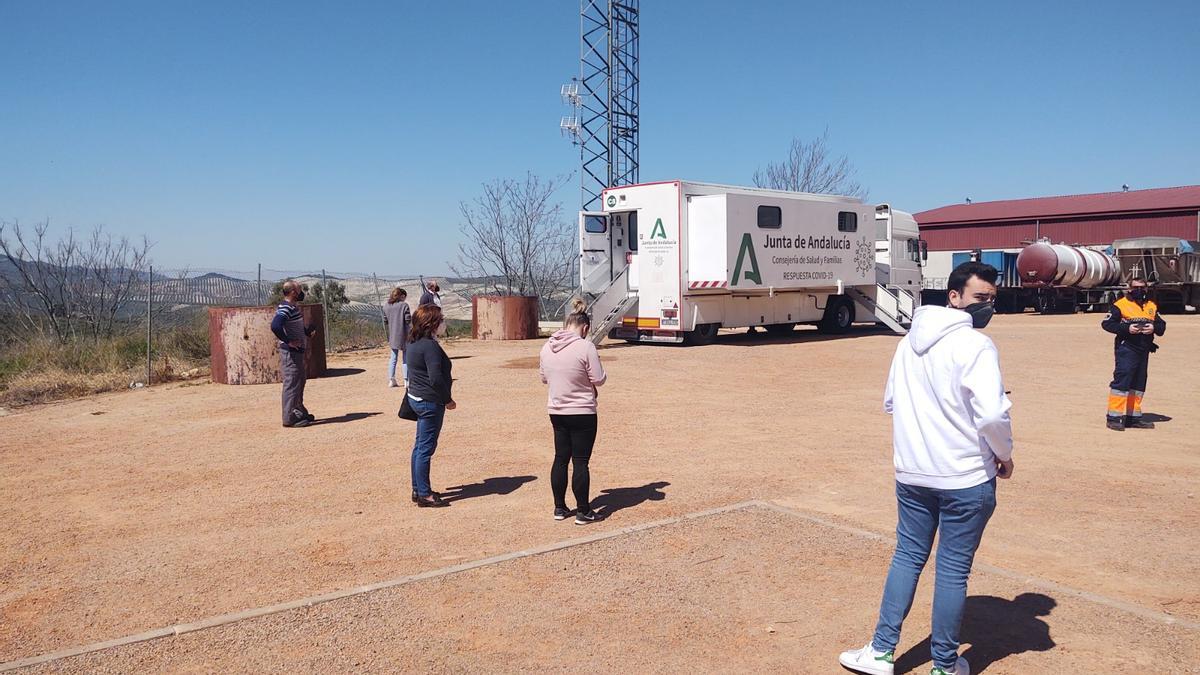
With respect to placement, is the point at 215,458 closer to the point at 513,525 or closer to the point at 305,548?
the point at 305,548

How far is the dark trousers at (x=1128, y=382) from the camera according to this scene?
31.7 ft

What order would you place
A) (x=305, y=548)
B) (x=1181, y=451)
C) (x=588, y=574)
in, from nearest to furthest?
(x=588, y=574)
(x=305, y=548)
(x=1181, y=451)

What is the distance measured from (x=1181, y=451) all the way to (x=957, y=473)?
6.41 m

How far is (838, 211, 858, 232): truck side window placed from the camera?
2178 cm

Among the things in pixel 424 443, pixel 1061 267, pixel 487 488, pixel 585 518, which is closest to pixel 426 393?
pixel 424 443

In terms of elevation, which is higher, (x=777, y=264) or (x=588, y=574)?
(x=777, y=264)

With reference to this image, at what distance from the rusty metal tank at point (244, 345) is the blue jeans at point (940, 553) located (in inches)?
452

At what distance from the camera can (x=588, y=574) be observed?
5277 millimetres

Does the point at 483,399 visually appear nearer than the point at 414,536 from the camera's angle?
No

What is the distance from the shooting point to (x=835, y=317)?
75.8 ft

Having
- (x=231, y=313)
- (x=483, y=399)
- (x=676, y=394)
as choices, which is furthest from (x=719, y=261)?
(x=231, y=313)

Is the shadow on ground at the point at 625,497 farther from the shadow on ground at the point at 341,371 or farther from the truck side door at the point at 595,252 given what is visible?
the truck side door at the point at 595,252

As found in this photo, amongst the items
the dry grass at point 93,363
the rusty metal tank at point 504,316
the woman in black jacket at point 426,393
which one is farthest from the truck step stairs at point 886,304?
the woman in black jacket at point 426,393

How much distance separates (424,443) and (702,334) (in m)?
13.2
